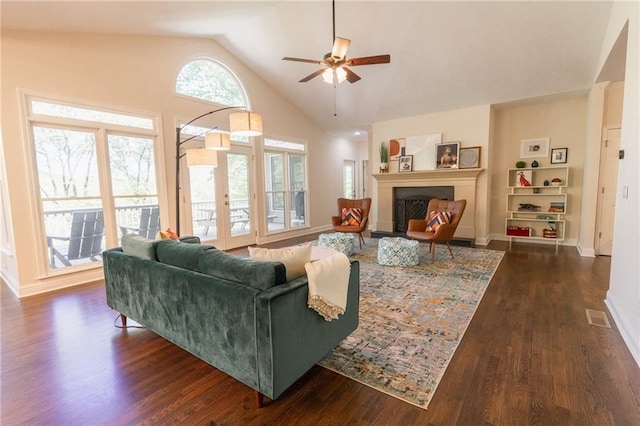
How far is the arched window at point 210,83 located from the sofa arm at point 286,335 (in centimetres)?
460

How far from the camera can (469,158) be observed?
5.76m

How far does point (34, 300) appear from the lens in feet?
10.8

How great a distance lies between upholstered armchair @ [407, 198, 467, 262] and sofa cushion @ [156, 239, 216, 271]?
355 cm

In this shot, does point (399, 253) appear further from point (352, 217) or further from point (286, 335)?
point (286, 335)

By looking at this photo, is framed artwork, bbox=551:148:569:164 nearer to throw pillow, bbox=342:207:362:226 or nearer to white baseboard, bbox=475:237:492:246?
white baseboard, bbox=475:237:492:246

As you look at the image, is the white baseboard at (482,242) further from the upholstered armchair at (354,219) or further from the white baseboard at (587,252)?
the upholstered armchair at (354,219)

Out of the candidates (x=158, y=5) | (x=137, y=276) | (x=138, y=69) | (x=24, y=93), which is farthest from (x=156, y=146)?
(x=137, y=276)

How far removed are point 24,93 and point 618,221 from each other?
20.6 ft

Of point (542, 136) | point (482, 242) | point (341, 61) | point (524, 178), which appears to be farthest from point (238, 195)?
point (542, 136)

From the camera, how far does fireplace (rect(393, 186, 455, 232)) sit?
20.2ft

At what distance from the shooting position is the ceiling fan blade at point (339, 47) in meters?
2.94

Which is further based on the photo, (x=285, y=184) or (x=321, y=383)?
(x=285, y=184)

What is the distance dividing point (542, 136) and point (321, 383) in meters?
6.15

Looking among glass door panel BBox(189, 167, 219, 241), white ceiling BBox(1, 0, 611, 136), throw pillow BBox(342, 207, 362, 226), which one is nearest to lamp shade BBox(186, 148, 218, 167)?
glass door panel BBox(189, 167, 219, 241)
